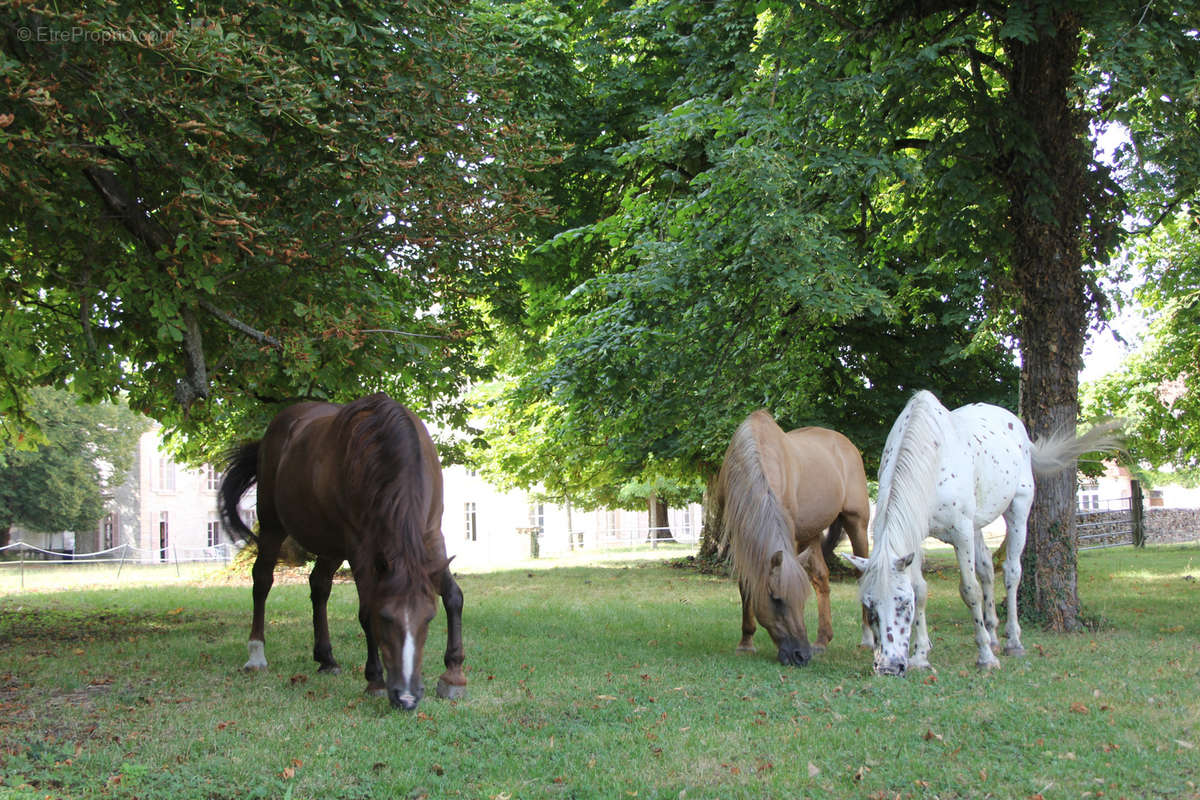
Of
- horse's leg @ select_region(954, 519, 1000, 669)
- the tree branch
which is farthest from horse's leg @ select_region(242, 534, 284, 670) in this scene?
horse's leg @ select_region(954, 519, 1000, 669)

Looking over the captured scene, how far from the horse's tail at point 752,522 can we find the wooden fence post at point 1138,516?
25.0m

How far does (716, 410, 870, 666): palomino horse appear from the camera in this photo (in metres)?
7.77

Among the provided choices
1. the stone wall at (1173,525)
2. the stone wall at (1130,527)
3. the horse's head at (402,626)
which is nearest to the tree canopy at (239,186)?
the horse's head at (402,626)

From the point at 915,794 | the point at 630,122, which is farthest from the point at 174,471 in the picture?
the point at 915,794

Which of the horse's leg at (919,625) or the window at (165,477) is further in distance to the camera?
the window at (165,477)

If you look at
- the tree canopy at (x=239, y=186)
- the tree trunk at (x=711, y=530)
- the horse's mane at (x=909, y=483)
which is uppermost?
the tree canopy at (x=239, y=186)

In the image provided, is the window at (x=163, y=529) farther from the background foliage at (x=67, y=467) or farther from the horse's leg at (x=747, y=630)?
the horse's leg at (x=747, y=630)

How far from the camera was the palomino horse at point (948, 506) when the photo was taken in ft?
23.6

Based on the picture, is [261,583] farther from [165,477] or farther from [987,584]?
[165,477]

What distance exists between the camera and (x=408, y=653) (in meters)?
5.96

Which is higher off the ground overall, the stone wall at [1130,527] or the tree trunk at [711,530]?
the tree trunk at [711,530]

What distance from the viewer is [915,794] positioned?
14.8ft

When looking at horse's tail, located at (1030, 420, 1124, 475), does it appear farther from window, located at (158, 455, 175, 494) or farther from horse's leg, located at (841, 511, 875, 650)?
window, located at (158, 455, 175, 494)

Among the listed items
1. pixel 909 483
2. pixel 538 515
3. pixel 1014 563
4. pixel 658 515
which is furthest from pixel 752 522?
pixel 538 515
